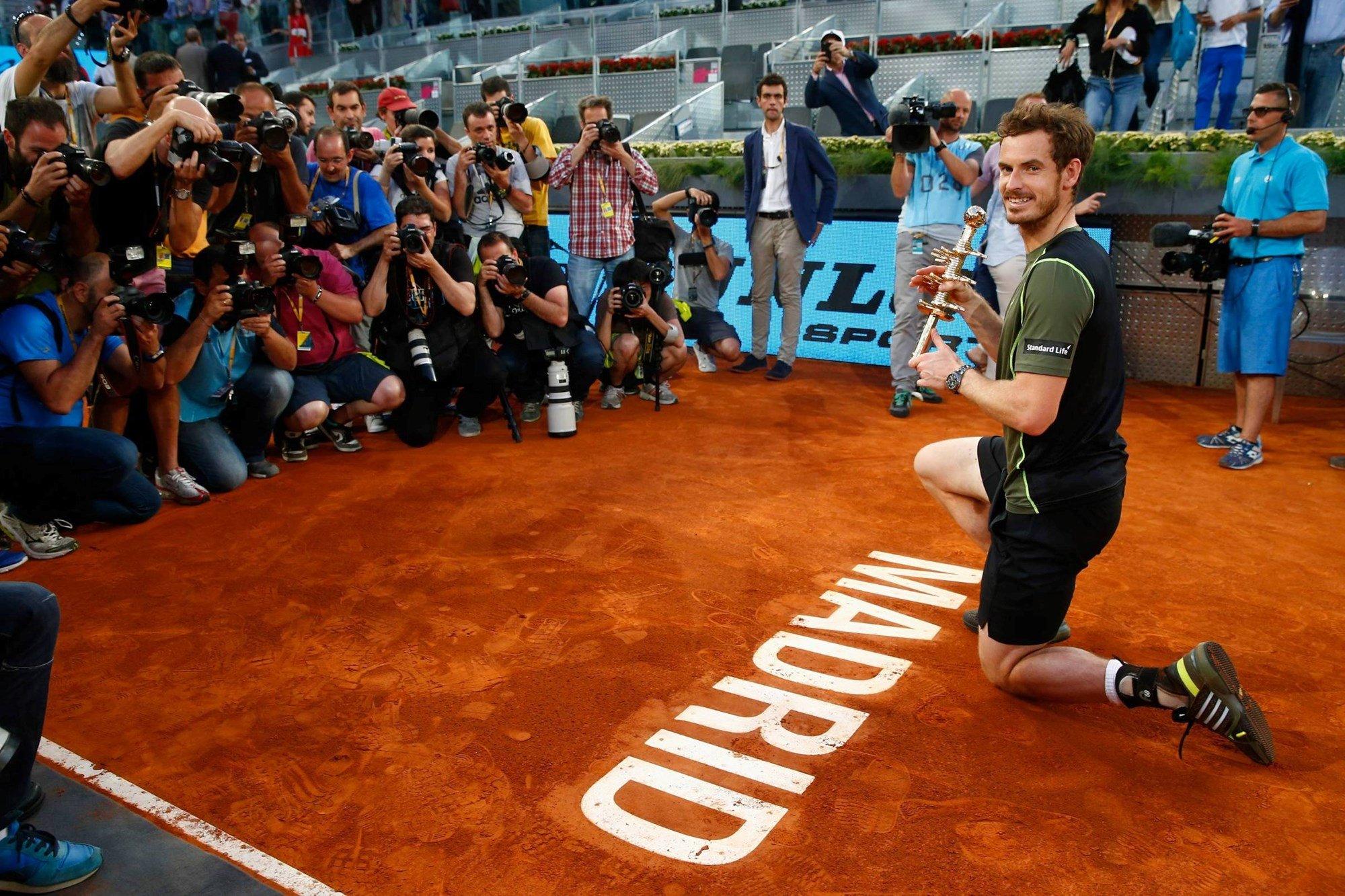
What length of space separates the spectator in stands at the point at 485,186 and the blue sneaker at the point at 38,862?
5227mm

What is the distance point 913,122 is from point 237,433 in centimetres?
474

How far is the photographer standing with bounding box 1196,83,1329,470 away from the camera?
18.8 ft

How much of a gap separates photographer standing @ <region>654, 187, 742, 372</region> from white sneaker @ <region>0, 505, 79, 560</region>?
4.98 m

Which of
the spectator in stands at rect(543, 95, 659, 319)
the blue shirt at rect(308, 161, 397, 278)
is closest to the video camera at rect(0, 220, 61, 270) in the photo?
the blue shirt at rect(308, 161, 397, 278)

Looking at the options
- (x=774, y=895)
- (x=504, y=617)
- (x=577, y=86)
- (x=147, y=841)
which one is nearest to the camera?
(x=774, y=895)

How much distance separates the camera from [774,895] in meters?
2.52

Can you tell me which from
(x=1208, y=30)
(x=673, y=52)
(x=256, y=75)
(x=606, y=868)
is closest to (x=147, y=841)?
(x=606, y=868)

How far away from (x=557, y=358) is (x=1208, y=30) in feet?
21.1

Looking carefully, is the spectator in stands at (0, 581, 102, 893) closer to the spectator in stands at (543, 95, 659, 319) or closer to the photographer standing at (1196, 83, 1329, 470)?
the spectator in stands at (543, 95, 659, 319)

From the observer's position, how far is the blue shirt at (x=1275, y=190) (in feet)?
18.8

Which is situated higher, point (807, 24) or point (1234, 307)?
point (807, 24)

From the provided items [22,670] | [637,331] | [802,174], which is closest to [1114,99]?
[802,174]

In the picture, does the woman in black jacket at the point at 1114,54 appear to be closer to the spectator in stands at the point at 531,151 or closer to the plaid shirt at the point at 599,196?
the plaid shirt at the point at 599,196

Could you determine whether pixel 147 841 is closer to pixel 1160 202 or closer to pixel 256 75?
pixel 1160 202
